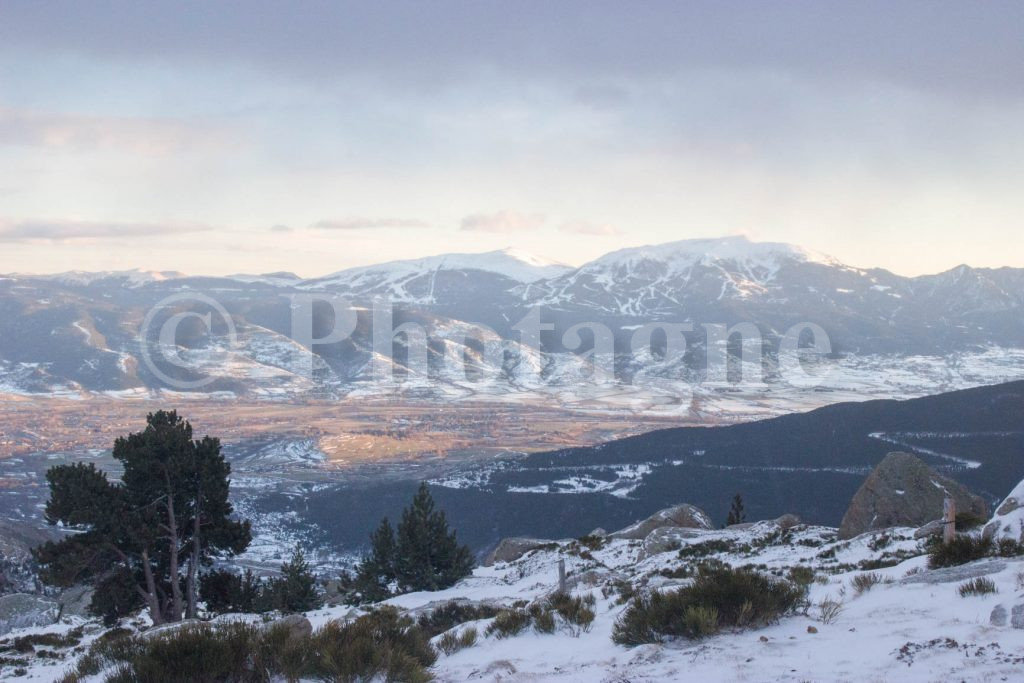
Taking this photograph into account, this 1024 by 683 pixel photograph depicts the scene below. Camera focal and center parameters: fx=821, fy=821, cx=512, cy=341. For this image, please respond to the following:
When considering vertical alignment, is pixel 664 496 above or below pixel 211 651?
below

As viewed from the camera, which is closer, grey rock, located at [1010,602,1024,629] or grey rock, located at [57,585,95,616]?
grey rock, located at [1010,602,1024,629]

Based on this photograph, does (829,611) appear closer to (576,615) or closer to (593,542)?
(576,615)

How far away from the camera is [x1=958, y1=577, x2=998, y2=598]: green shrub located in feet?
31.5

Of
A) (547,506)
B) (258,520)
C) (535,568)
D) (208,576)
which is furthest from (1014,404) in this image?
(208,576)

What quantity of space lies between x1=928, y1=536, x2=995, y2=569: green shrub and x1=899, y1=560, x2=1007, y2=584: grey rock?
0.73 meters

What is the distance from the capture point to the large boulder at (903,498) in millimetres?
29891

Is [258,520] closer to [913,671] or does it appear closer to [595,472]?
[595,472]

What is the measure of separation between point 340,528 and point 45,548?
9697 centimetres

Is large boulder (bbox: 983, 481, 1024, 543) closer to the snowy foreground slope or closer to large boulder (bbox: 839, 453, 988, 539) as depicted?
the snowy foreground slope

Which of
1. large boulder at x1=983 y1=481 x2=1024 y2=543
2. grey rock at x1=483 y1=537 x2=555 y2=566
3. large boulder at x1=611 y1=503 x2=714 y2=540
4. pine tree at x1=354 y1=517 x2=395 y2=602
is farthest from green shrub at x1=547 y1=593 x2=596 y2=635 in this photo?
grey rock at x1=483 y1=537 x2=555 y2=566

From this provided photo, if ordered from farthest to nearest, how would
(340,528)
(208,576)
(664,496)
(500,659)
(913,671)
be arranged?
(340,528) < (664,496) < (208,576) < (500,659) < (913,671)

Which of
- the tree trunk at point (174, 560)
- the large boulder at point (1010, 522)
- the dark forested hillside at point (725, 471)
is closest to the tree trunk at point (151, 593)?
the tree trunk at point (174, 560)

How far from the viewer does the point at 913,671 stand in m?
7.54

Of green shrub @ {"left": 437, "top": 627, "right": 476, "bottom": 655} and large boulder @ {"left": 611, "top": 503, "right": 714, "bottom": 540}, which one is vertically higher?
green shrub @ {"left": 437, "top": 627, "right": 476, "bottom": 655}
